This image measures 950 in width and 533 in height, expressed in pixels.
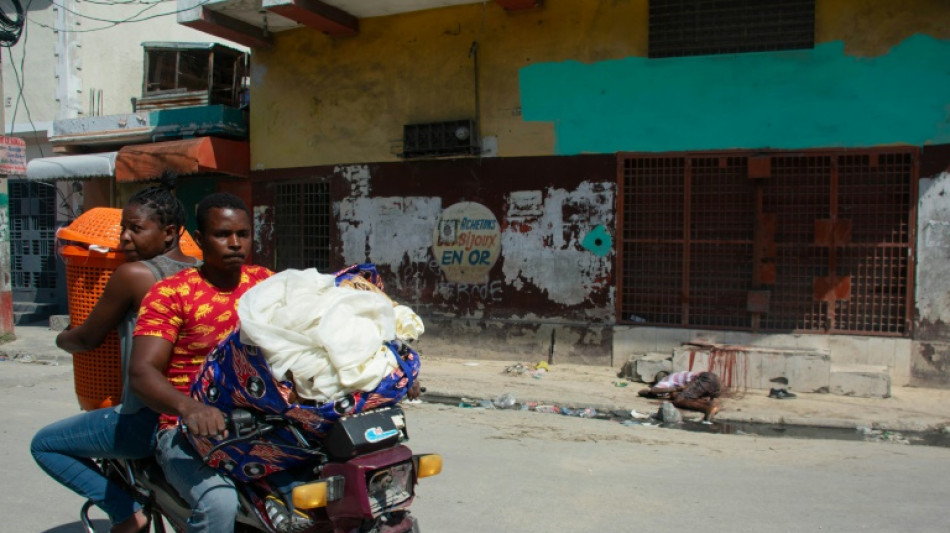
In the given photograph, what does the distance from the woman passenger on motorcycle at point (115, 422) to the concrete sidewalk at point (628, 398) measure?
17.3ft

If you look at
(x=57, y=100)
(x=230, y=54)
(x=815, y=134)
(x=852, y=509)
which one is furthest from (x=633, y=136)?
(x=57, y=100)

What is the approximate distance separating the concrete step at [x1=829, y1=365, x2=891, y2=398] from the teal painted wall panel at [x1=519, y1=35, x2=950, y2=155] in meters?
2.65

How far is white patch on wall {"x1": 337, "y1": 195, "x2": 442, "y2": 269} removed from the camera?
11.1 metres

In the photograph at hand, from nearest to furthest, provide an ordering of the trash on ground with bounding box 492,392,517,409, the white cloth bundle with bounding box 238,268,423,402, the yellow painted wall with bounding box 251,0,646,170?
the white cloth bundle with bounding box 238,268,423,402
the trash on ground with bounding box 492,392,517,409
the yellow painted wall with bounding box 251,0,646,170

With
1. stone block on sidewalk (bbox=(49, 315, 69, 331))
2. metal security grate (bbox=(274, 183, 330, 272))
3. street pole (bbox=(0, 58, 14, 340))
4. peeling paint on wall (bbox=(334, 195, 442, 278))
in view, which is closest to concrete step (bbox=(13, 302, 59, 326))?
stone block on sidewalk (bbox=(49, 315, 69, 331))

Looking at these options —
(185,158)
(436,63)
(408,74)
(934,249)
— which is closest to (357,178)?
(408,74)

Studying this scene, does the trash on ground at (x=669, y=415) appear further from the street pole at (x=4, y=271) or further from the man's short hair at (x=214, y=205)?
the street pole at (x=4, y=271)

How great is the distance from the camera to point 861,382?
8.31 m

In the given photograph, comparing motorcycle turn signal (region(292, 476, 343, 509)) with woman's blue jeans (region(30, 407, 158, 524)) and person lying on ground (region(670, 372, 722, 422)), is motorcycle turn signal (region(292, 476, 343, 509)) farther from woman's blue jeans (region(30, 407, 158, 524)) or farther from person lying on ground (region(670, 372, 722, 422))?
person lying on ground (region(670, 372, 722, 422))

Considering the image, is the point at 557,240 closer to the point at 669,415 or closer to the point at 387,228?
the point at 387,228

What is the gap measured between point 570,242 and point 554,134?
1488mm

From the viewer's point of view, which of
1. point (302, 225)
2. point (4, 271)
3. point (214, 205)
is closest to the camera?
point (214, 205)

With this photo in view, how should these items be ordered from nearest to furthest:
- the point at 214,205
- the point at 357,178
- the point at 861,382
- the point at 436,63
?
the point at 214,205
the point at 861,382
the point at 436,63
the point at 357,178

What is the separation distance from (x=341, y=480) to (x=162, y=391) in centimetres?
74
